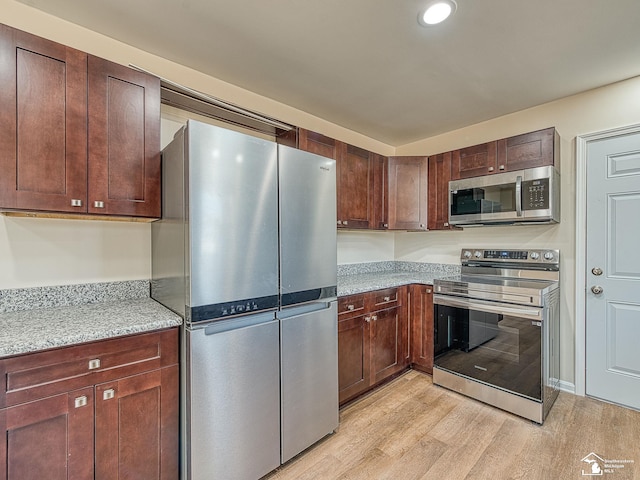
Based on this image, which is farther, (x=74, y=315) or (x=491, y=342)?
(x=491, y=342)

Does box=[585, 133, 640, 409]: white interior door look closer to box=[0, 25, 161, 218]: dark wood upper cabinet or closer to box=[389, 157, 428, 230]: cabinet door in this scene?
box=[389, 157, 428, 230]: cabinet door

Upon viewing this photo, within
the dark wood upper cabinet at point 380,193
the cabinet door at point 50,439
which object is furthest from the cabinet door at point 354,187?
the cabinet door at point 50,439

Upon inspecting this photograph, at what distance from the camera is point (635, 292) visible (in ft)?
7.68

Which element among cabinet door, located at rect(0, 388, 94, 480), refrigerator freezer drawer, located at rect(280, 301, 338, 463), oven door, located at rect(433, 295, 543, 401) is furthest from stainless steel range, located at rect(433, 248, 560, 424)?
cabinet door, located at rect(0, 388, 94, 480)

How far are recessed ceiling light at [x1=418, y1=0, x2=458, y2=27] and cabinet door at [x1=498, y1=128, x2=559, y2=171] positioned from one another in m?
1.50

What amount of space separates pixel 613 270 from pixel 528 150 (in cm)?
118

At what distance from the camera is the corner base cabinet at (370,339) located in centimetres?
239

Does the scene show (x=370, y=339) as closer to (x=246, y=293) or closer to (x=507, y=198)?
(x=246, y=293)

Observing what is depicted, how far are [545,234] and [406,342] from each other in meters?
1.64

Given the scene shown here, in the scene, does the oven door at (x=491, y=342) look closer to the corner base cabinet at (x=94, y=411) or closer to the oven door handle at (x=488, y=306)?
the oven door handle at (x=488, y=306)

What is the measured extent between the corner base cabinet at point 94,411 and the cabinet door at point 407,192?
2.56m

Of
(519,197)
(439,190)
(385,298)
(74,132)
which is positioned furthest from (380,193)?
(74,132)

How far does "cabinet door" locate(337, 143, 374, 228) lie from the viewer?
2.83 m

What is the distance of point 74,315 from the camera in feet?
5.15
